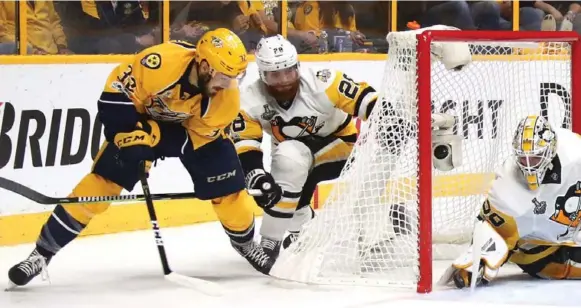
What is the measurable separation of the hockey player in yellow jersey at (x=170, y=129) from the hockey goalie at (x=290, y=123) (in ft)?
0.58

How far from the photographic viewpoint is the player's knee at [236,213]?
13.3 feet

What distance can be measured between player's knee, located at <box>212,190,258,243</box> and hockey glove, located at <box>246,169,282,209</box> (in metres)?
0.06

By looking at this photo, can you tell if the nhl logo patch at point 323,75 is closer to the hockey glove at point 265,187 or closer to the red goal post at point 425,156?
the hockey glove at point 265,187

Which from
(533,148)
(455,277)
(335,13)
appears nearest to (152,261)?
(455,277)

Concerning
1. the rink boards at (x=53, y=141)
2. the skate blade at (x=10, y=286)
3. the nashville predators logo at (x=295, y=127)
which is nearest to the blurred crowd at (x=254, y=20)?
the rink boards at (x=53, y=141)

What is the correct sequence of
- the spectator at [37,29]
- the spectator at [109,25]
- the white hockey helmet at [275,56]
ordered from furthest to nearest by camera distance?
the spectator at [109,25] < the spectator at [37,29] < the white hockey helmet at [275,56]

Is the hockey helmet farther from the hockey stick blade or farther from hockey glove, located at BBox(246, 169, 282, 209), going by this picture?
the hockey stick blade

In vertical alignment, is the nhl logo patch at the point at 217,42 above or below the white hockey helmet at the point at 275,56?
above

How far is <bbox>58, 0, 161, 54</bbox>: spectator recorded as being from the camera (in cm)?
523

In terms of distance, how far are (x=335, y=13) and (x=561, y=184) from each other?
9.40 feet

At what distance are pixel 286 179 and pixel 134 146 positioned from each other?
71cm

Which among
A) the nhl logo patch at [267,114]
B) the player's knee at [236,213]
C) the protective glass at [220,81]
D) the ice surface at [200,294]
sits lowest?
the ice surface at [200,294]

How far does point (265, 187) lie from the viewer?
4141 millimetres

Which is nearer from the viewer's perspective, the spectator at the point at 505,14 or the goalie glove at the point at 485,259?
the goalie glove at the point at 485,259
